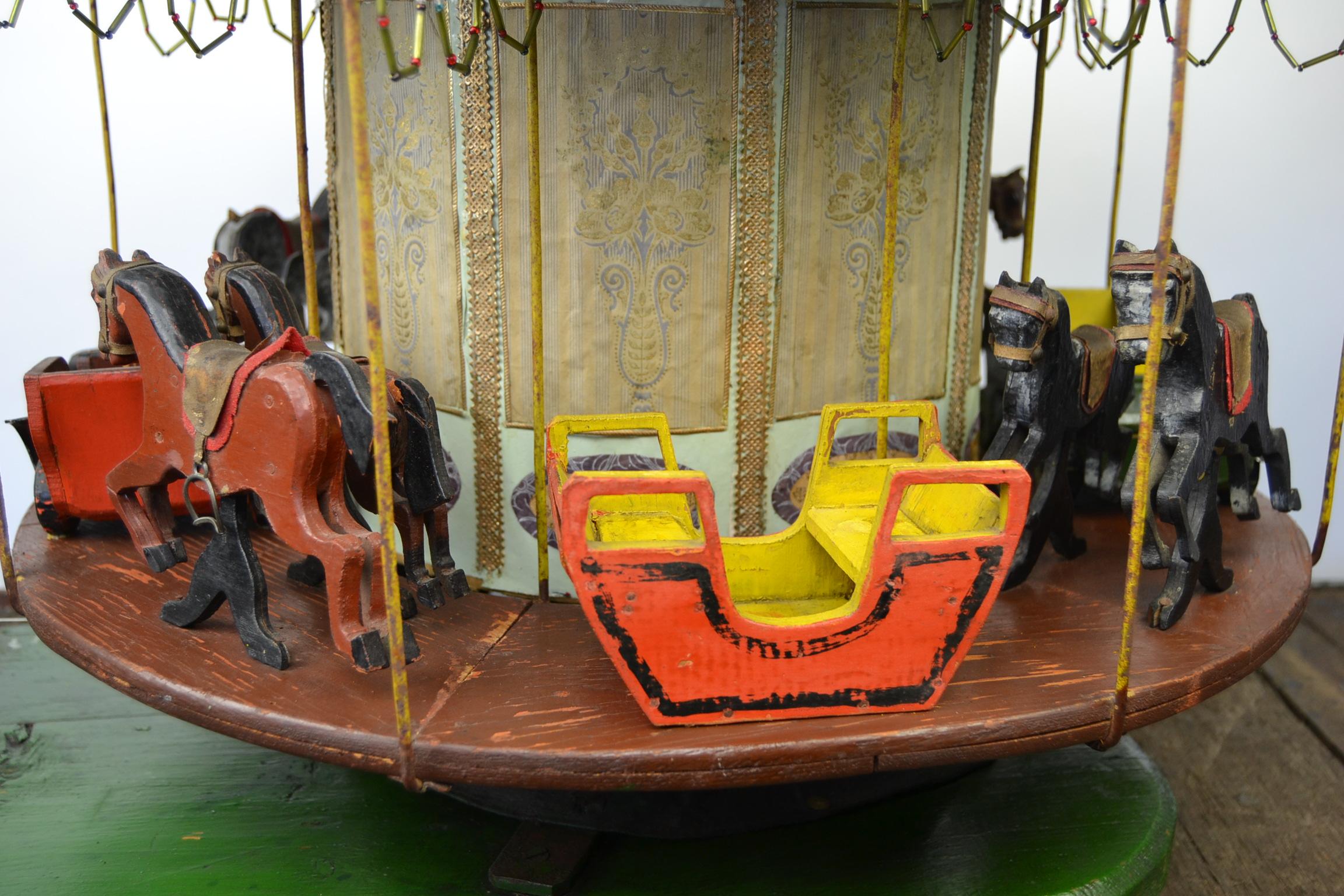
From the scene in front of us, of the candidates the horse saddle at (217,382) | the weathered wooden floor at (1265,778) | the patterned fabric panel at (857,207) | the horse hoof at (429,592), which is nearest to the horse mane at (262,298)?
the horse saddle at (217,382)

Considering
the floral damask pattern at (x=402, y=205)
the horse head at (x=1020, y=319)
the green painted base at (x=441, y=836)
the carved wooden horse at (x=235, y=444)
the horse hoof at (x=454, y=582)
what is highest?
the floral damask pattern at (x=402, y=205)

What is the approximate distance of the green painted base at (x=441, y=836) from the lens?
2.36m

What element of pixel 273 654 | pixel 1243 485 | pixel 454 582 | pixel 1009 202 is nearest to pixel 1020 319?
pixel 1243 485

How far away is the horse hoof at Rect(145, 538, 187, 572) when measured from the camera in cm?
236

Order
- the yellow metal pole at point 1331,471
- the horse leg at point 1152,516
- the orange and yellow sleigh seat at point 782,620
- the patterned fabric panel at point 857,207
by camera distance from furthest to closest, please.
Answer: the patterned fabric panel at point 857,207 < the yellow metal pole at point 1331,471 < the horse leg at point 1152,516 < the orange and yellow sleigh seat at point 782,620

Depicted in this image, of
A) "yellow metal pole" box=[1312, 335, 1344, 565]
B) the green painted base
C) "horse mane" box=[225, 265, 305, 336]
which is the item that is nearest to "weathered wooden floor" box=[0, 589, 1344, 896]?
the green painted base

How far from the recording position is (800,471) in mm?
2859

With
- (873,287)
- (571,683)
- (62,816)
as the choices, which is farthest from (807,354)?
(62,816)

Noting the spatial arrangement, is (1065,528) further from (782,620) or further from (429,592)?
(429,592)

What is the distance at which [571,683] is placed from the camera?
215 cm

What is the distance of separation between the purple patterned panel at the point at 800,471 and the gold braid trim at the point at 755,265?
0.05 metres

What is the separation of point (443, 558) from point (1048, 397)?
132cm

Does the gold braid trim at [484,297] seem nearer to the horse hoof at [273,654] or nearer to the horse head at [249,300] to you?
the horse head at [249,300]

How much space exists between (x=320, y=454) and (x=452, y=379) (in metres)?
0.80
